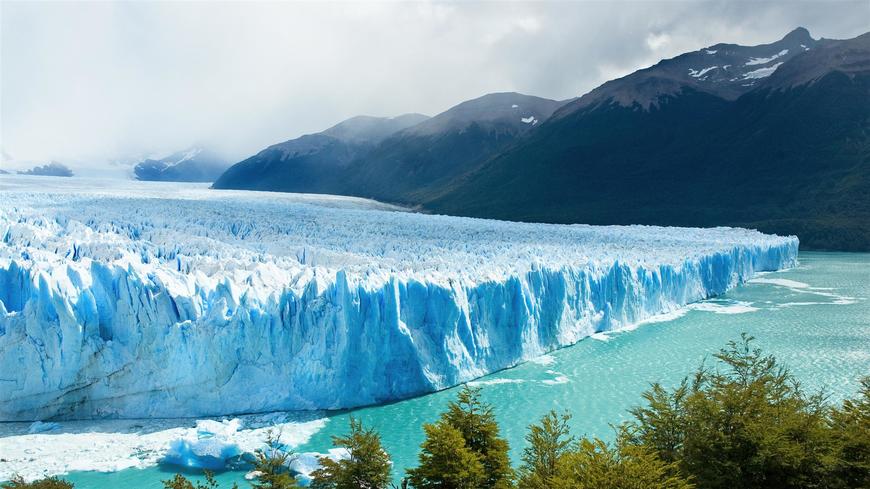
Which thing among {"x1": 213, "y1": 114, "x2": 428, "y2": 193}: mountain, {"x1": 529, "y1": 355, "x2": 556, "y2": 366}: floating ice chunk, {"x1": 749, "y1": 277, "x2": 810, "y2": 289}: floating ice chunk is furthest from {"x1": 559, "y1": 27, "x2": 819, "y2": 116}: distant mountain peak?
{"x1": 529, "y1": 355, "x2": 556, "y2": 366}: floating ice chunk

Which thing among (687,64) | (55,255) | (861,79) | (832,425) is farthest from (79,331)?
(687,64)

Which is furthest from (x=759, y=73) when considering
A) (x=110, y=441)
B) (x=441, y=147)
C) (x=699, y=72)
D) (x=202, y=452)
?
(x=110, y=441)

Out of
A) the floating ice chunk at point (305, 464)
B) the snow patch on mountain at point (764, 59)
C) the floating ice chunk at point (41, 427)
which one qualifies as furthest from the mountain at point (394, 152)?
the floating ice chunk at point (305, 464)

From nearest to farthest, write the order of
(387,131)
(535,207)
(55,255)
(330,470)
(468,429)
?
(330,470), (468,429), (55,255), (535,207), (387,131)

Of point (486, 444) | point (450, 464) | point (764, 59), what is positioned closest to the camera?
point (450, 464)

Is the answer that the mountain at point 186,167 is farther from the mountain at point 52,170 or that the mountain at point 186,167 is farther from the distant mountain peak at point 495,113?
the distant mountain peak at point 495,113

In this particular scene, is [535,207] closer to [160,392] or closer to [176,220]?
[176,220]

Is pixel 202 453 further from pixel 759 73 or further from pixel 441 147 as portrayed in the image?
pixel 759 73
